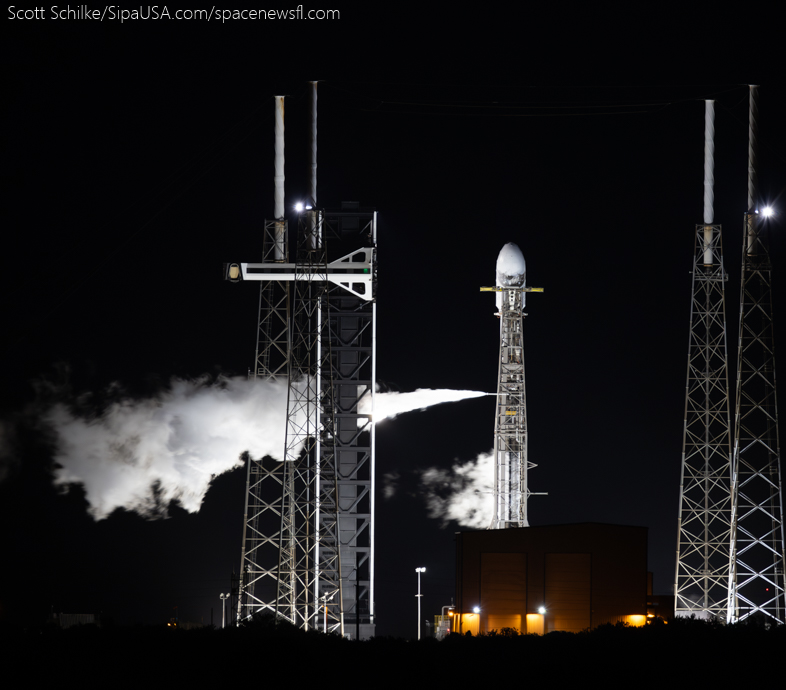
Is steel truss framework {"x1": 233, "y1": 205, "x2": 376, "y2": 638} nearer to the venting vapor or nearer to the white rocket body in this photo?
the venting vapor

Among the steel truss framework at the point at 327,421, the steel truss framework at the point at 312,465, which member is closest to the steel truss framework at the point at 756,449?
the steel truss framework at the point at 327,421

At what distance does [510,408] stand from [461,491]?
10.5 metres

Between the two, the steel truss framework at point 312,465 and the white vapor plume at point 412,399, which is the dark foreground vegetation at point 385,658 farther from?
the white vapor plume at point 412,399

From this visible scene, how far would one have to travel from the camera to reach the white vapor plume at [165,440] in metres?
49.5

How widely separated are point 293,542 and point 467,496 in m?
20.1

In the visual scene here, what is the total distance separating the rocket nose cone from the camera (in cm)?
5528

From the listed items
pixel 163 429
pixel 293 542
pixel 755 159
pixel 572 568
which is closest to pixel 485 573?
pixel 572 568

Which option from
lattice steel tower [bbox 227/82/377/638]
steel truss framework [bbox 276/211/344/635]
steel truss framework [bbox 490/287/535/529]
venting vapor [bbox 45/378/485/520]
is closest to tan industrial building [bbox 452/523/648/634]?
lattice steel tower [bbox 227/82/377/638]

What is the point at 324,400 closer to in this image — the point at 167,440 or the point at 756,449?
the point at 167,440

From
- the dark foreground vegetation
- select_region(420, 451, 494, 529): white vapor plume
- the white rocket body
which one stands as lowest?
the dark foreground vegetation

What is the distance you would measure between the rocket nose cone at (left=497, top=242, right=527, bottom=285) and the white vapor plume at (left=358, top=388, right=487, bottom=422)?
6738mm

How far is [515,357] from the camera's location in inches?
2162

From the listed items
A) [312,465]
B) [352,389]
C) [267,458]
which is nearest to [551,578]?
[312,465]

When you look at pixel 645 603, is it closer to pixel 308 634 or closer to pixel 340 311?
pixel 308 634
